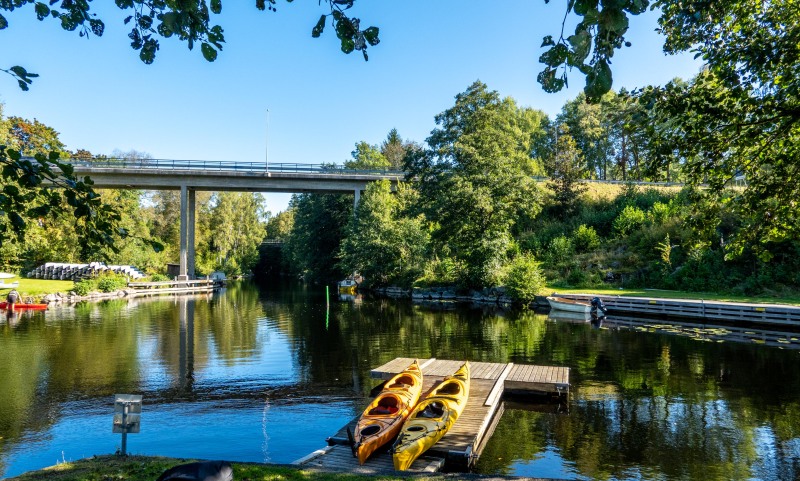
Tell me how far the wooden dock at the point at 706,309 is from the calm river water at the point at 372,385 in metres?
2.67

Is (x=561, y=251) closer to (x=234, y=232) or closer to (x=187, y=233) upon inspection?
(x=187, y=233)

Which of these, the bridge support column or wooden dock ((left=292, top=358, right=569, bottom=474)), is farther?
the bridge support column

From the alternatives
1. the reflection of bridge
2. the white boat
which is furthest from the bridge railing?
the white boat

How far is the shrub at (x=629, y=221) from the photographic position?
43219 mm

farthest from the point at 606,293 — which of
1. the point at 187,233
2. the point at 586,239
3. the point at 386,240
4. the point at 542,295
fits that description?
the point at 187,233

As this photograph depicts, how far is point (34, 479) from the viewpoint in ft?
21.9

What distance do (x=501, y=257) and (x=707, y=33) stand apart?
30.8 meters

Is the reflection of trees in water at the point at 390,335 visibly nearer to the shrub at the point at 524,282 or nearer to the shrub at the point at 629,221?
the shrub at the point at 524,282

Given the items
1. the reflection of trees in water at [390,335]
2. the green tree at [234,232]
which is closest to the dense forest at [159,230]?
the green tree at [234,232]

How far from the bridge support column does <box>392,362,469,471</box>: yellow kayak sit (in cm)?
4729

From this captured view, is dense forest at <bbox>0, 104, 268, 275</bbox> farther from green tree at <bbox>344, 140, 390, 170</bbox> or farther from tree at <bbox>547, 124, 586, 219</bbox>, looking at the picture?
tree at <bbox>547, 124, 586, 219</bbox>

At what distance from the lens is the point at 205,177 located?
52.0 meters

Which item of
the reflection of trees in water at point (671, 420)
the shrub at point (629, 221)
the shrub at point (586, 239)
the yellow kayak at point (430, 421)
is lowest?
the reflection of trees in water at point (671, 420)

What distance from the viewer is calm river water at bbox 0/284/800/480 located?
984 cm
